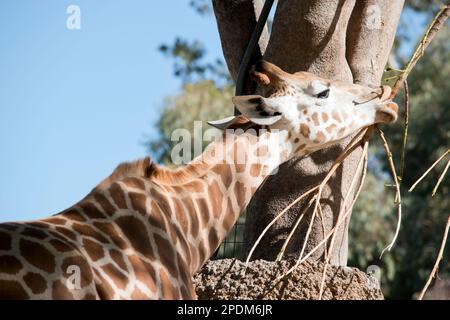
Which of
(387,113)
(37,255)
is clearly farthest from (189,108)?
(37,255)

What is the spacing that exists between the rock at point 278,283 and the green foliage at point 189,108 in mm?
12001

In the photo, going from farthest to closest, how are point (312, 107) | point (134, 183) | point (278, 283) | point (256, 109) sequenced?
1. point (312, 107)
2. point (278, 283)
3. point (256, 109)
4. point (134, 183)

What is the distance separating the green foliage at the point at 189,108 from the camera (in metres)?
17.2

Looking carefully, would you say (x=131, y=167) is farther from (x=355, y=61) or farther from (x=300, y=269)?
(x=355, y=61)

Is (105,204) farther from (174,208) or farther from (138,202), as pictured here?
(174,208)

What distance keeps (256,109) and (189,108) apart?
13.1 metres

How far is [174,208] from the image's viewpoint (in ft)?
14.0

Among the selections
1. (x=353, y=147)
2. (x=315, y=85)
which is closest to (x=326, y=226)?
(x=353, y=147)

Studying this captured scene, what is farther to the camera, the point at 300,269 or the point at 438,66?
the point at 438,66

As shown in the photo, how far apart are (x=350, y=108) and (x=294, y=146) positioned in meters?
0.41

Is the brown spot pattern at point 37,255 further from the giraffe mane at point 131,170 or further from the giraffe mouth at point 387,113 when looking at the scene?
the giraffe mouth at point 387,113

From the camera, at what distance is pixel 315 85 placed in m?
4.84

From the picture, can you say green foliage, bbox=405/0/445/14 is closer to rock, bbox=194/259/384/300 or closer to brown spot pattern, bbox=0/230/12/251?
rock, bbox=194/259/384/300

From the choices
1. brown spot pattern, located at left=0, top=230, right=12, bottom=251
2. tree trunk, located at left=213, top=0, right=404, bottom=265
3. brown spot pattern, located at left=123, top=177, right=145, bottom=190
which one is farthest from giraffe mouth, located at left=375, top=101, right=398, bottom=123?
brown spot pattern, located at left=0, top=230, right=12, bottom=251
